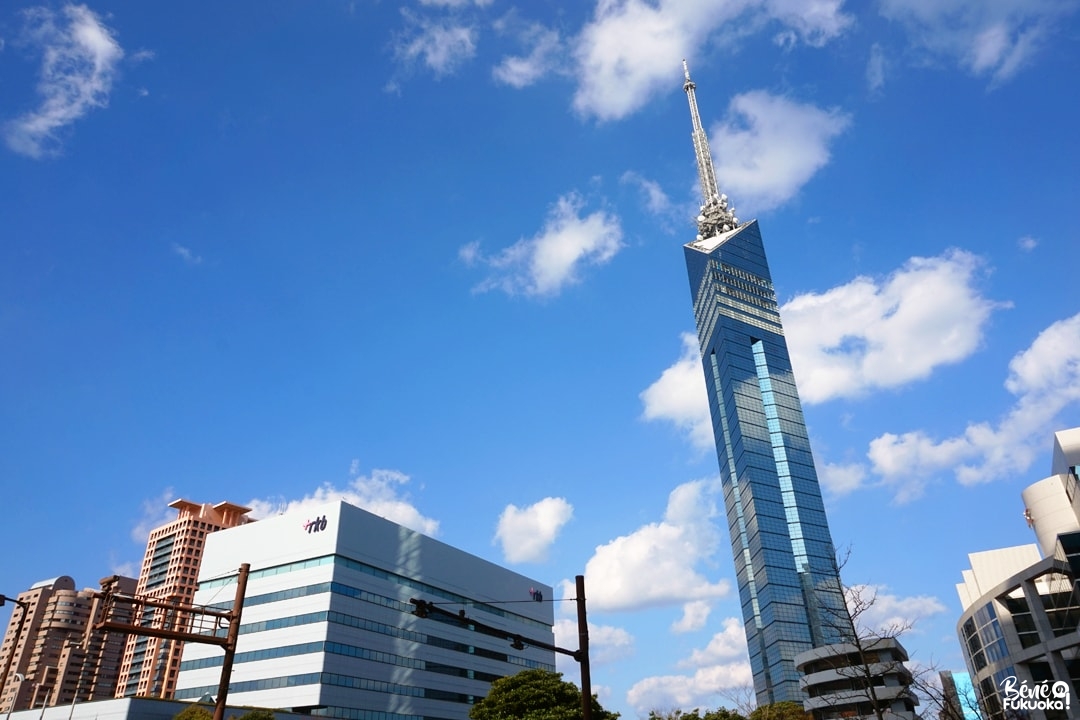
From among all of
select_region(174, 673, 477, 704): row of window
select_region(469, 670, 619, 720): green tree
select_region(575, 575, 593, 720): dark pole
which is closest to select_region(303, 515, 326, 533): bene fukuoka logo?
select_region(174, 673, 477, 704): row of window

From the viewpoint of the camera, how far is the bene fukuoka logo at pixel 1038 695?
63.2 m

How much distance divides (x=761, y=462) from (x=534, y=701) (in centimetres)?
10748

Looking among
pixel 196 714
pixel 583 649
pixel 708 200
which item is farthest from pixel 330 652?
pixel 708 200

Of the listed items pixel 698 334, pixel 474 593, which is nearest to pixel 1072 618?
pixel 474 593

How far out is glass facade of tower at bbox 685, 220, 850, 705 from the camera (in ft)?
452

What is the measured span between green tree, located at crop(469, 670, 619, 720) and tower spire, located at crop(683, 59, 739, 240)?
152283 mm

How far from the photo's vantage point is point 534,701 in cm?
5522

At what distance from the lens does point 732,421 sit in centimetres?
15900

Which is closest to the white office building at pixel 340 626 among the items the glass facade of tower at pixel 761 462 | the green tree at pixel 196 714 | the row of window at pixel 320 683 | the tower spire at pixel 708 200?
the row of window at pixel 320 683

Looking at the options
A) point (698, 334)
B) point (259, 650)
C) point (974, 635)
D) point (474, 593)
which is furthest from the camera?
point (698, 334)

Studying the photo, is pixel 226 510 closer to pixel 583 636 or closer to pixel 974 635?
pixel 974 635

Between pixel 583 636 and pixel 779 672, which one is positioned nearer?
pixel 583 636

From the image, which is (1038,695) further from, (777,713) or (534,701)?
(534,701)

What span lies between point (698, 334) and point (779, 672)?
83575 mm
